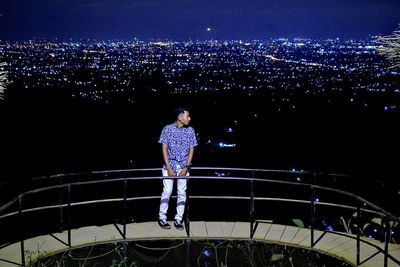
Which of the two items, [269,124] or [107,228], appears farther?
[269,124]

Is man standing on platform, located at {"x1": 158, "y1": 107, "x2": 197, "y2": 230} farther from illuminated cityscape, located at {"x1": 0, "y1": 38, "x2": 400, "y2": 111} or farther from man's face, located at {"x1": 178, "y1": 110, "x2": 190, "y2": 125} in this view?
illuminated cityscape, located at {"x1": 0, "y1": 38, "x2": 400, "y2": 111}

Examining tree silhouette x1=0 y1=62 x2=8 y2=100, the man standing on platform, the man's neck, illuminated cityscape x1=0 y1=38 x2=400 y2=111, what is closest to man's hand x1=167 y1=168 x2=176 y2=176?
the man standing on platform

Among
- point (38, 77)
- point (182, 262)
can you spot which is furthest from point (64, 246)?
point (38, 77)

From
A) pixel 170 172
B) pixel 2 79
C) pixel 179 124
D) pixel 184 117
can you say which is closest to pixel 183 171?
pixel 170 172

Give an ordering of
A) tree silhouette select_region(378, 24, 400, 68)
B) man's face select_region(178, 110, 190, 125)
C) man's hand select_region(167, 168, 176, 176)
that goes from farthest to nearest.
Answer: man's hand select_region(167, 168, 176, 176) < man's face select_region(178, 110, 190, 125) < tree silhouette select_region(378, 24, 400, 68)

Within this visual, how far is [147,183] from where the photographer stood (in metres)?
43.4

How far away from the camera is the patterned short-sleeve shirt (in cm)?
633

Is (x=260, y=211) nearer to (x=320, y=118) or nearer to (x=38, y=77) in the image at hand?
(x=320, y=118)

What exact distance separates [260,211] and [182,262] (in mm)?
31975

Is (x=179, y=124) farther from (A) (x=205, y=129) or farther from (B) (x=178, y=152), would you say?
(A) (x=205, y=129)

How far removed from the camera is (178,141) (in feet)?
20.8

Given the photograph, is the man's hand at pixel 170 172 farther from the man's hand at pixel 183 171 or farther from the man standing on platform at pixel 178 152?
the man's hand at pixel 183 171

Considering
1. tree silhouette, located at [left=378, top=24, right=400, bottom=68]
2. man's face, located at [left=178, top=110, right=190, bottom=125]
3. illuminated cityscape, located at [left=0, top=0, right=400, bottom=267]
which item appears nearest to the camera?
tree silhouette, located at [left=378, top=24, right=400, bottom=68]

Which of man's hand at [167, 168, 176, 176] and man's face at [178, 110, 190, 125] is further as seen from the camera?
man's hand at [167, 168, 176, 176]
